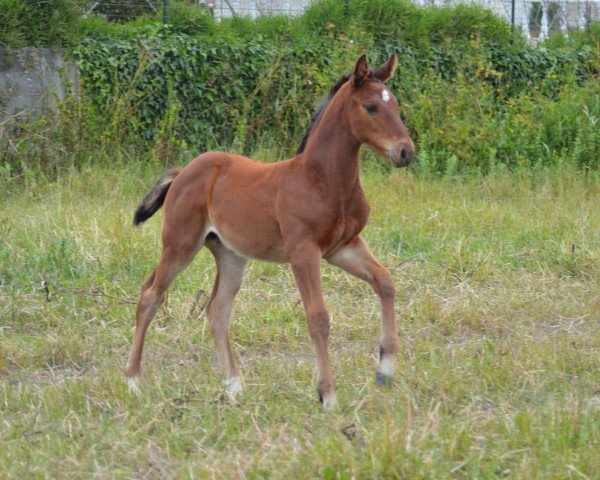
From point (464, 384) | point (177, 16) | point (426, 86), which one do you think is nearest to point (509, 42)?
point (426, 86)

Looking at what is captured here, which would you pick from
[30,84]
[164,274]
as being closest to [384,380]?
[164,274]

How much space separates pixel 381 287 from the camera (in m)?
5.10

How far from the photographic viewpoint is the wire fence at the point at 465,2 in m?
13.1

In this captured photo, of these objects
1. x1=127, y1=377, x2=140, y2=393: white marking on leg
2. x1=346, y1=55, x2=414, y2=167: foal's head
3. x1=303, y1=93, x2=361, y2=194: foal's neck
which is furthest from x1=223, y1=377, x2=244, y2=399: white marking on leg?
x1=346, y1=55, x2=414, y2=167: foal's head

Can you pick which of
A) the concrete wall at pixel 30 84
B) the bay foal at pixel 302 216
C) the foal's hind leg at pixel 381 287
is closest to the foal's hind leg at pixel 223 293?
the bay foal at pixel 302 216

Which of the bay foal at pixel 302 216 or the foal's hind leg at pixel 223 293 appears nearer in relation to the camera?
the bay foal at pixel 302 216

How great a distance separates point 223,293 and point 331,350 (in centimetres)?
80

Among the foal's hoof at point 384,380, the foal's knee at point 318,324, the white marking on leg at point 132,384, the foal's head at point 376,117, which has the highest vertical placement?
the foal's head at point 376,117

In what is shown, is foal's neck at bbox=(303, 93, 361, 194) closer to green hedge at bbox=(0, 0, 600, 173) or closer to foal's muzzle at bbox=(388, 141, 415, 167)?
foal's muzzle at bbox=(388, 141, 415, 167)

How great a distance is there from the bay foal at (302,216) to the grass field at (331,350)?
34 centimetres

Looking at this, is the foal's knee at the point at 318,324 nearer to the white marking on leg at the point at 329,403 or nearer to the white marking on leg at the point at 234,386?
the white marking on leg at the point at 329,403

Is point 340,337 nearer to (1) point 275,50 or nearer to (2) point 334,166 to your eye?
(2) point 334,166

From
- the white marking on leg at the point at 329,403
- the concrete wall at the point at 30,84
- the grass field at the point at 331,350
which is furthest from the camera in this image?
the concrete wall at the point at 30,84

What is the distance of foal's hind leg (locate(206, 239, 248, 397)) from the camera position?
18.6ft
